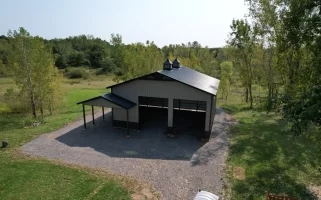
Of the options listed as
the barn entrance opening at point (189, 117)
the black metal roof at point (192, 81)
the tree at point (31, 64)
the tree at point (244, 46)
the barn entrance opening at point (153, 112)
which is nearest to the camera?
the black metal roof at point (192, 81)

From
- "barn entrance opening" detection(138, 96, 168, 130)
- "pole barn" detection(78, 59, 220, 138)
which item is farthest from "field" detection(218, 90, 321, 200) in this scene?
"barn entrance opening" detection(138, 96, 168, 130)

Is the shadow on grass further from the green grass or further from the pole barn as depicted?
the pole barn

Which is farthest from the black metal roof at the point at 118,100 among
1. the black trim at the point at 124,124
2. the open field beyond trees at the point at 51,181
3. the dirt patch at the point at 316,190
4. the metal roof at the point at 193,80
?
the dirt patch at the point at 316,190

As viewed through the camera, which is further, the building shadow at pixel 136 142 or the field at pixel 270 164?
the building shadow at pixel 136 142

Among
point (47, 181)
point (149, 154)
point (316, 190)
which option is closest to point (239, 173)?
point (316, 190)

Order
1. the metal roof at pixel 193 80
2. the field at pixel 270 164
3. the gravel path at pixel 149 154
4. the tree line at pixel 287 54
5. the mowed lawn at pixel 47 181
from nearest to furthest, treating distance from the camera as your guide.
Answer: the tree line at pixel 287 54 → the mowed lawn at pixel 47 181 → the field at pixel 270 164 → the gravel path at pixel 149 154 → the metal roof at pixel 193 80

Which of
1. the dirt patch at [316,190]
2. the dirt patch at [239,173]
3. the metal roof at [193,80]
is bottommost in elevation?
the dirt patch at [316,190]

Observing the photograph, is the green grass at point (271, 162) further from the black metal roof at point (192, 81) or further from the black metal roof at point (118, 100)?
the black metal roof at point (118, 100)
